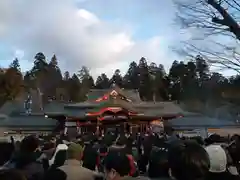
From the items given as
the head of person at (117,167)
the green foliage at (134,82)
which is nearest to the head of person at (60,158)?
the head of person at (117,167)

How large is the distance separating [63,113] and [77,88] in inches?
1512

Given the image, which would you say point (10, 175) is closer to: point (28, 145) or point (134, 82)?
point (28, 145)

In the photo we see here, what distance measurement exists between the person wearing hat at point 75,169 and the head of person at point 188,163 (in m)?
1.53

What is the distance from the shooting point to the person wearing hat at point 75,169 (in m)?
4.32

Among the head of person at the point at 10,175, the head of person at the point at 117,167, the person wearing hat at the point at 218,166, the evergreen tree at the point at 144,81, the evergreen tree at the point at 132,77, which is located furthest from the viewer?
the evergreen tree at the point at 132,77

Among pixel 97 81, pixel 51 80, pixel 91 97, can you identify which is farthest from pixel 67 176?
pixel 97 81

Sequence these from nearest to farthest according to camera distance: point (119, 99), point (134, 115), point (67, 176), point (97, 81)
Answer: point (67, 176), point (134, 115), point (119, 99), point (97, 81)

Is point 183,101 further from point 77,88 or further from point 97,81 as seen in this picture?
point 97,81

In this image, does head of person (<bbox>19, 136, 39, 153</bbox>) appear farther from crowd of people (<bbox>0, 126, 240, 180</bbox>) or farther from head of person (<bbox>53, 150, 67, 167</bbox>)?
head of person (<bbox>53, 150, 67, 167</bbox>)

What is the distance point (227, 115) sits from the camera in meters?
44.6

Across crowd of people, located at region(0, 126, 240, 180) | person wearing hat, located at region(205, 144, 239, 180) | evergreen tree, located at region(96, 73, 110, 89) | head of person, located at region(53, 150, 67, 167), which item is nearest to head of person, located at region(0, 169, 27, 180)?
crowd of people, located at region(0, 126, 240, 180)

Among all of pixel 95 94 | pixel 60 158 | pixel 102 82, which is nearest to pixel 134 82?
pixel 102 82

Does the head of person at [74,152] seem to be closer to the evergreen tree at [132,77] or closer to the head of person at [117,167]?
the head of person at [117,167]

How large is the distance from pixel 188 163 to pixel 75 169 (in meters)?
1.77
